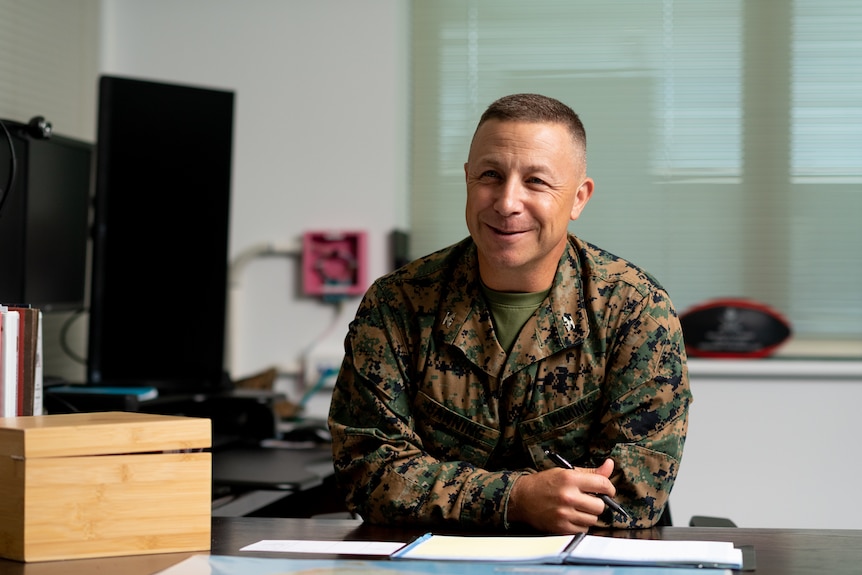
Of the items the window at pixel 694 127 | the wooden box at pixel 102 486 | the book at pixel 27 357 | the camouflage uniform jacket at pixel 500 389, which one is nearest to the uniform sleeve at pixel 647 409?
the camouflage uniform jacket at pixel 500 389

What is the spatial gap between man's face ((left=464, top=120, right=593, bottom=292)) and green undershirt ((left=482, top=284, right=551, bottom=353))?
0.16 feet

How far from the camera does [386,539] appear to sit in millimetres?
1296

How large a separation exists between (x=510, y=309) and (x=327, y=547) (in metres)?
0.60

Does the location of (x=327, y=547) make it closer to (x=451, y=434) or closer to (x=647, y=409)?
(x=451, y=434)

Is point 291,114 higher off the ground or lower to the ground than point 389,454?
higher

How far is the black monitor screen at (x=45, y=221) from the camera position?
2121mm

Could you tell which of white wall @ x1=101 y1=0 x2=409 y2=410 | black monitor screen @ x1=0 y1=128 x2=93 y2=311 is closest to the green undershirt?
black monitor screen @ x1=0 y1=128 x2=93 y2=311

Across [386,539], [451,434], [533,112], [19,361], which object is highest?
[533,112]

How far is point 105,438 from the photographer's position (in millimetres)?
1205

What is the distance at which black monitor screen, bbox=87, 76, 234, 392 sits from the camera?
7.79 feet

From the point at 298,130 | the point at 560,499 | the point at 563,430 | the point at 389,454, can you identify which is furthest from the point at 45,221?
the point at 560,499

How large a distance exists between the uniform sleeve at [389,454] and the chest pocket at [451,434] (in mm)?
32

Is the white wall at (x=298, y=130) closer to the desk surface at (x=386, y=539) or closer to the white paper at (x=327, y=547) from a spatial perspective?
the desk surface at (x=386, y=539)

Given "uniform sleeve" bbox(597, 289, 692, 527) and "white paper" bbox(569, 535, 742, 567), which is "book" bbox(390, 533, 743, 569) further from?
"uniform sleeve" bbox(597, 289, 692, 527)
